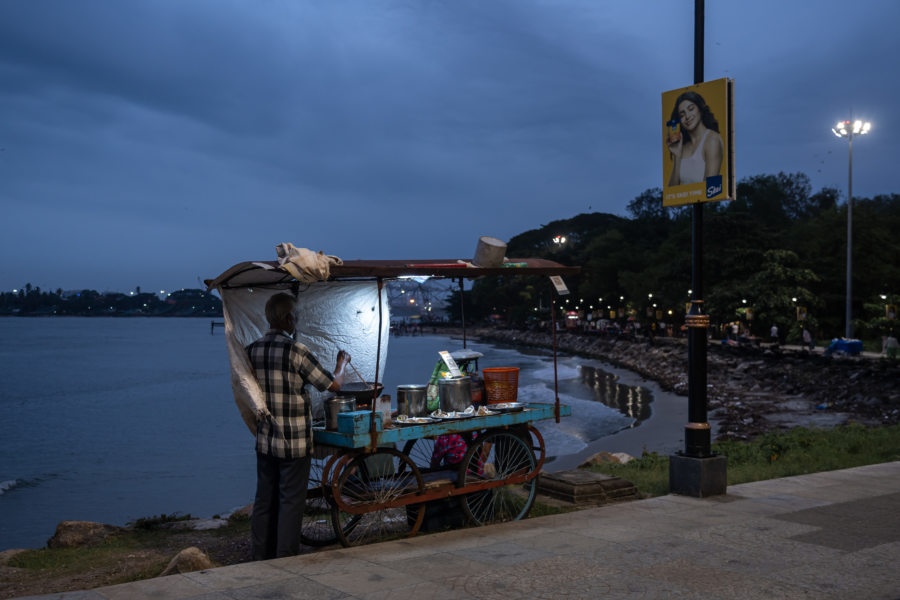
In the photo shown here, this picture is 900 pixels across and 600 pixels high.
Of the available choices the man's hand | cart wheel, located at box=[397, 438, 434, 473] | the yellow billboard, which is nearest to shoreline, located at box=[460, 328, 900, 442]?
cart wheel, located at box=[397, 438, 434, 473]

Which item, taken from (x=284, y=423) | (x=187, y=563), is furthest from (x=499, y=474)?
(x=187, y=563)

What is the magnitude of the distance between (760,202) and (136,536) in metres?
84.8

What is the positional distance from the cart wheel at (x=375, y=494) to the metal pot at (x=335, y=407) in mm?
380

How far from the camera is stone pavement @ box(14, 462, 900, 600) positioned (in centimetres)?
482

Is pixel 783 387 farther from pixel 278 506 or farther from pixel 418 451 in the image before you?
pixel 278 506

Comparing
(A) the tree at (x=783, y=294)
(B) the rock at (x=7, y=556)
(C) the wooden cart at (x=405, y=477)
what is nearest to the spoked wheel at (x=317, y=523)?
(C) the wooden cart at (x=405, y=477)

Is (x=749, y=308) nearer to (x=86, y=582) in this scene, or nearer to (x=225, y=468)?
(x=225, y=468)

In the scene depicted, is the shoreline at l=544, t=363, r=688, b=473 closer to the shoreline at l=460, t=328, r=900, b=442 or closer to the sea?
the sea

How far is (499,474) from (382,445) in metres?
1.45

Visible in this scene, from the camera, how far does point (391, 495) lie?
21.0 ft

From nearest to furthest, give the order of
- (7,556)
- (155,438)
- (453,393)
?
(453,393) → (7,556) → (155,438)

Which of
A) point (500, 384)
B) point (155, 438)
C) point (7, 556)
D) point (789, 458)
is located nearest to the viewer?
point (500, 384)

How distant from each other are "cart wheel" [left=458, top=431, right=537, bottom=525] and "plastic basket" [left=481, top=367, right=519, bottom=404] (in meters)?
0.34

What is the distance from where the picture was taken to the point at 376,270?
6.53 metres
